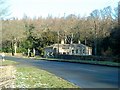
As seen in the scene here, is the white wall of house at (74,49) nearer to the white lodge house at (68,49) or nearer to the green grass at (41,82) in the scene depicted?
the white lodge house at (68,49)

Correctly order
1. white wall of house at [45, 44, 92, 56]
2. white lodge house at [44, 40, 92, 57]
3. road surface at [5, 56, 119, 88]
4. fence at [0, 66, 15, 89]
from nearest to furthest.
→ fence at [0, 66, 15, 89]
road surface at [5, 56, 119, 88]
white wall of house at [45, 44, 92, 56]
white lodge house at [44, 40, 92, 57]

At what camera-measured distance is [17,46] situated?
106 meters

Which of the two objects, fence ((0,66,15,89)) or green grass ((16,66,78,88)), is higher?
fence ((0,66,15,89))

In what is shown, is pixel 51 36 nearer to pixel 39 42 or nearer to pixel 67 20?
pixel 39 42

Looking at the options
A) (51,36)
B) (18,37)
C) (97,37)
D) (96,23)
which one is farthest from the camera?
(18,37)

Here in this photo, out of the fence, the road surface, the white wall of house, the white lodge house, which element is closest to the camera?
the fence

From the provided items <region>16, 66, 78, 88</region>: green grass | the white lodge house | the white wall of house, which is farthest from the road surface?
the white lodge house

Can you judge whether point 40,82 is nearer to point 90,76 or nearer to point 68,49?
point 90,76

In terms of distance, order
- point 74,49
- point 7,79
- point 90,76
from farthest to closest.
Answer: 1. point 74,49
2. point 90,76
3. point 7,79

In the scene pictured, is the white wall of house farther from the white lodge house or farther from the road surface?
the road surface

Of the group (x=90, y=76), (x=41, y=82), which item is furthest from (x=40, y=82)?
(x=90, y=76)

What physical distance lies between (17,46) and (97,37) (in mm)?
38979

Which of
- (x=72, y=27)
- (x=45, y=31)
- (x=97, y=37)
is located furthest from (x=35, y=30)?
(x=97, y=37)

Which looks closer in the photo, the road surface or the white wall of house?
the road surface
